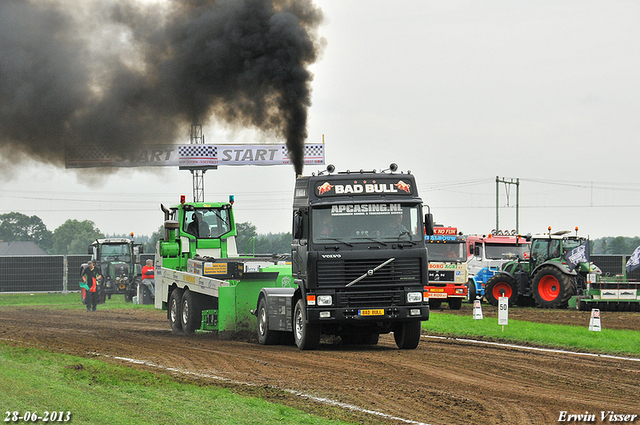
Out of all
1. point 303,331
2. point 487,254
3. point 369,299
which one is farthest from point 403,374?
point 487,254

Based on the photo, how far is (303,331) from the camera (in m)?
15.5

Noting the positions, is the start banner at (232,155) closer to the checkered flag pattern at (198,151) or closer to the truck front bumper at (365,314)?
the checkered flag pattern at (198,151)

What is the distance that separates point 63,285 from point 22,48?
3348cm

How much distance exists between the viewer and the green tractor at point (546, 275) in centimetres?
2939

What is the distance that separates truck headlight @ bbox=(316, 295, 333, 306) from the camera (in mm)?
14773

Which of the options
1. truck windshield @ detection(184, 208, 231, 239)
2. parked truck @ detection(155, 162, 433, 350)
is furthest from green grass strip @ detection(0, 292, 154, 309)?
parked truck @ detection(155, 162, 433, 350)

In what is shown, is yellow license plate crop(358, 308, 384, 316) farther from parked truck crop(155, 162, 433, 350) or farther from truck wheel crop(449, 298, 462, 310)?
truck wheel crop(449, 298, 462, 310)

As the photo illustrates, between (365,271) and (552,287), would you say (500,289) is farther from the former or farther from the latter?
(365,271)

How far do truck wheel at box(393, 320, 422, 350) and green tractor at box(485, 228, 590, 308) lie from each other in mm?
14528

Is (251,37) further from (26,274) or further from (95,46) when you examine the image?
(26,274)

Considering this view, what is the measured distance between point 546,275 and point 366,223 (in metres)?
16.8

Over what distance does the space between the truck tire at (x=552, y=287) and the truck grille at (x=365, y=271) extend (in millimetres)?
15873

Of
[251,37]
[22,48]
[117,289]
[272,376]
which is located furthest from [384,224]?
[117,289]

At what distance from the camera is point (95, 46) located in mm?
19391
